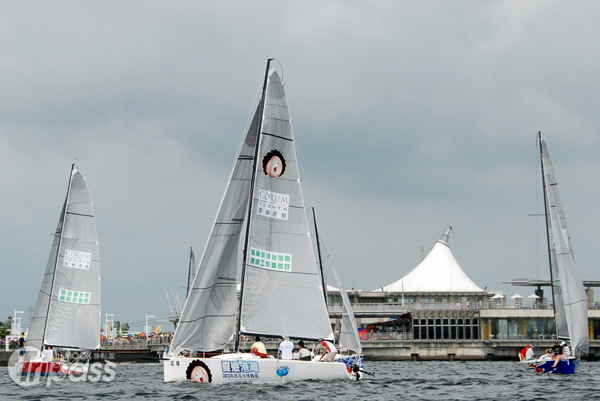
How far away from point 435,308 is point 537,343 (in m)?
12.1

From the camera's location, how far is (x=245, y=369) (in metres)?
27.7

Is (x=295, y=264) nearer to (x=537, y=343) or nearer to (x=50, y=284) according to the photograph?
(x=50, y=284)

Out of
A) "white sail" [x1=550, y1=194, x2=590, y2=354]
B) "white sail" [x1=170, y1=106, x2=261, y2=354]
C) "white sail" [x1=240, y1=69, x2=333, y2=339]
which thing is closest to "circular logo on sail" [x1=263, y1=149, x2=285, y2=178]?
"white sail" [x1=240, y1=69, x2=333, y2=339]

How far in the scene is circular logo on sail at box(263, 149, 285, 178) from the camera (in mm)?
30487

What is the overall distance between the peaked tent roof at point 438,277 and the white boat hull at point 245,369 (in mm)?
62354

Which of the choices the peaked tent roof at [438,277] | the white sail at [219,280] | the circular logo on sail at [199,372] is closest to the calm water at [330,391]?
the circular logo on sail at [199,372]

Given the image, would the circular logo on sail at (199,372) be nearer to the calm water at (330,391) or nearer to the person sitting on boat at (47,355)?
the calm water at (330,391)

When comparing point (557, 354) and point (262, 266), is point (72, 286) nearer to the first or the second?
point (262, 266)

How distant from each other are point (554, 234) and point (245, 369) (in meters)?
26.5

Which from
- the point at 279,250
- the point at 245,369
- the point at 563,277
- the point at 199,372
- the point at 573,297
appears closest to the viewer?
the point at 245,369

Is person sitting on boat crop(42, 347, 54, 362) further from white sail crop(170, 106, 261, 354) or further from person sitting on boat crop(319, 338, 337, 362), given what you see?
person sitting on boat crop(319, 338, 337, 362)

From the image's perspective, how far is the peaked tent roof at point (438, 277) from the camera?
91000mm

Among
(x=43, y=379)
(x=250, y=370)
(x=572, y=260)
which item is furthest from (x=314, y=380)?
(x=572, y=260)

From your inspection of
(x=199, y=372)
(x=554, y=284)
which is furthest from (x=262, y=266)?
(x=554, y=284)
